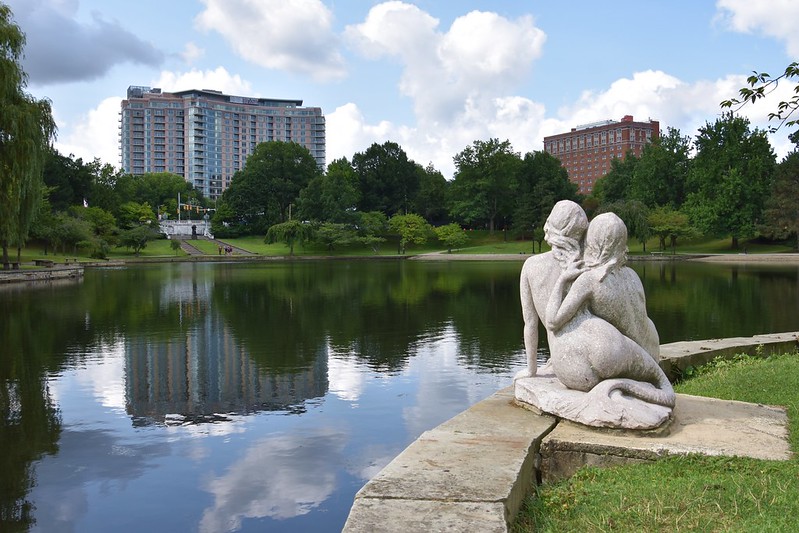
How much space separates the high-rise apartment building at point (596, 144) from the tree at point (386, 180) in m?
56.3

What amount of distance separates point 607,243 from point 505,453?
1.85 metres

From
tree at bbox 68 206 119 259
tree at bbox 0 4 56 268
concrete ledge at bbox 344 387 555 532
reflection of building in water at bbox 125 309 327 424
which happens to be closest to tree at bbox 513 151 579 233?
tree at bbox 68 206 119 259

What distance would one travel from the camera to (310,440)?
720 cm

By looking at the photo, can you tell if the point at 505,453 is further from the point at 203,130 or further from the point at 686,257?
the point at 203,130

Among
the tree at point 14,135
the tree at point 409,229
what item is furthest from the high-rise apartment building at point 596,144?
the tree at point 14,135

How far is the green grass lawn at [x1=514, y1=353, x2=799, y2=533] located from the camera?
11.5ft

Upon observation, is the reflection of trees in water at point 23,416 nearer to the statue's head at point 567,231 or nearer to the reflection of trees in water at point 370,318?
the reflection of trees in water at point 370,318

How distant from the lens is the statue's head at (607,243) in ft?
17.0

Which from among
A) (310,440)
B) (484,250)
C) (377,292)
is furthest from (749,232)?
(310,440)

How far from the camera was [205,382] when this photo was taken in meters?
10.2

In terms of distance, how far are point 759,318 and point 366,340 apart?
9699mm

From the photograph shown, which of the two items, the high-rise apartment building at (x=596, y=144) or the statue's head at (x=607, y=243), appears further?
the high-rise apartment building at (x=596, y=144)

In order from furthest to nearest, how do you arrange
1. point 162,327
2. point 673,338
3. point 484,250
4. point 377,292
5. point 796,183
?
point 484,250, point 796,183, point 377,292, point 162,327, point 673,338

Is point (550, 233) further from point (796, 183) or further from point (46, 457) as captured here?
point (796, 183)
